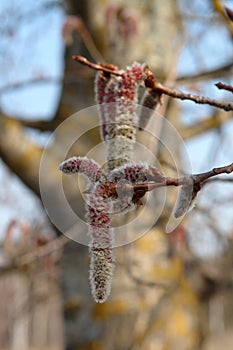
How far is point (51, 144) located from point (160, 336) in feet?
2.52

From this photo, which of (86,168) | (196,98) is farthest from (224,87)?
(86,168)

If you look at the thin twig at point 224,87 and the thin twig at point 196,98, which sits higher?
the thin twig at point 224,87

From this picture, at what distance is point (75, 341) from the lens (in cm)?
184

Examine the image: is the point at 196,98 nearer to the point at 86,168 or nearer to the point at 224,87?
the point at 224,87

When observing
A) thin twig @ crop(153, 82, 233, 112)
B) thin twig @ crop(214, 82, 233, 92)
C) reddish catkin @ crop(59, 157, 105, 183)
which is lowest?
thin twig @ crop(153, 82, 233, 112)

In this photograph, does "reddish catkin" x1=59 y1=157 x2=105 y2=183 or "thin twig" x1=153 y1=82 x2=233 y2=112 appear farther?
"thin twig" x1=153 y1=82 x2=233 y2=112

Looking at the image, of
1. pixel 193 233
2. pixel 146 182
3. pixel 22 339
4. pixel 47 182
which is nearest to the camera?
pixel 146 182

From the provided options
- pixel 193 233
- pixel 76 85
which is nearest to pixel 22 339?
pixel 193 233

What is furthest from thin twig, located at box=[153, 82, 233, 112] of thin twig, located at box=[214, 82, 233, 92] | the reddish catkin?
the reddish catkin

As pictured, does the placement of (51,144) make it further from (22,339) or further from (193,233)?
(22,339)

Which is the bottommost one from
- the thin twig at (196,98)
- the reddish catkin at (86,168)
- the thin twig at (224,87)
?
the thin twig at (196,98)

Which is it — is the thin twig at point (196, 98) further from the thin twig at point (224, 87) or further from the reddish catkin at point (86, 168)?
the reddish catkin at point (86, 168)

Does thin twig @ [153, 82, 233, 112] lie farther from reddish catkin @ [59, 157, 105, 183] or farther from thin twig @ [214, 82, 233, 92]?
reddish catkin @ [59, 157, 105, 183]

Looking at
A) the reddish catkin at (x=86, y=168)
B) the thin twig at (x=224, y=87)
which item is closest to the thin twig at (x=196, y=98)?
the thin twig at (x=224, y=87)
